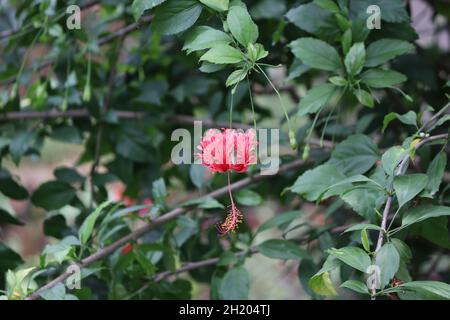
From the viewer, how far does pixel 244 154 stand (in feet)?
2.43

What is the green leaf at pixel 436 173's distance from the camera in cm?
79

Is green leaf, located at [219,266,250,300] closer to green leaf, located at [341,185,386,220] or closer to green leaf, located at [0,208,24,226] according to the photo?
green leaf, located at [341,185,386,220]

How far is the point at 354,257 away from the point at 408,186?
4.4 inches

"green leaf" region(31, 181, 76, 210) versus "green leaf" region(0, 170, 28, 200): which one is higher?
"green leaf" region(0, 170, 28, 200)

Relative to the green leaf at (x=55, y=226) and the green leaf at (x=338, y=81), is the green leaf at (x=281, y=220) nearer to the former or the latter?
the green leaf at (x=338, y=81)

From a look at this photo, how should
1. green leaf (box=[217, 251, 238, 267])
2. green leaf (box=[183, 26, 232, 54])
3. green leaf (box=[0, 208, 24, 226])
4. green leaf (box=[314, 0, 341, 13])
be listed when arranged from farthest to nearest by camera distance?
green leaf (box=[0, 208, 24, 226]) < green leaf (box=[217, 251, 238, 267]) < green leaf (box=[314, 0, 341, 13]) < green leaf (box=[183, 26, 232, 54])

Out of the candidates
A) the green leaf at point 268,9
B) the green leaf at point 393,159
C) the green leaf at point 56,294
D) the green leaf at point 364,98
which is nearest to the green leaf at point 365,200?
the green leaf at point 393,159

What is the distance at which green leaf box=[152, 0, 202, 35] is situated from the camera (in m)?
0.80

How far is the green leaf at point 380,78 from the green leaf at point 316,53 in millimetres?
42

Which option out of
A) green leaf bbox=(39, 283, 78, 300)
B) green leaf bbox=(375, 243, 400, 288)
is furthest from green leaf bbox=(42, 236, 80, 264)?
green leaf bbox=(375, 243, 400, 288)

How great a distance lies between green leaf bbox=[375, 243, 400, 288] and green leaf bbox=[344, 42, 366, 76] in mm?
303
